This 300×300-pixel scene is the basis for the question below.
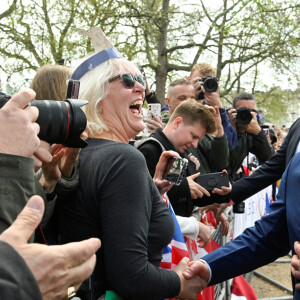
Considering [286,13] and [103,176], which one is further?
[286,13]

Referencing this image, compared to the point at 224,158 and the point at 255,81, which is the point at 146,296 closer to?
the point at 224,158

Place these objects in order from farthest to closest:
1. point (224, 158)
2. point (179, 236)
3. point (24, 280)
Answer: point (224, 158), point (179, 236), point (24, 280)

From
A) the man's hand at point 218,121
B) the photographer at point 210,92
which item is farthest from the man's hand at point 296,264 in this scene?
the photographer at point 210,92

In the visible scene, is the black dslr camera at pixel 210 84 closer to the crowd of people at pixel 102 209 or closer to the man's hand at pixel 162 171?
the crowd of people at pixel 102 209

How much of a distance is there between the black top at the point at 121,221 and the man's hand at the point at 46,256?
50 cm

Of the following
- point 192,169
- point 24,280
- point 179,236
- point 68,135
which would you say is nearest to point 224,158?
point 192,169

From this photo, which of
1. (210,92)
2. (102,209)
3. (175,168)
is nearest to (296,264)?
(175,168)

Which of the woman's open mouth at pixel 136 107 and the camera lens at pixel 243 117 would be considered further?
the camera lens at pixel 243 117

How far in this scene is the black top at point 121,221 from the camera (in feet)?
4.81

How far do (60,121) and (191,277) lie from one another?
3.48 ft

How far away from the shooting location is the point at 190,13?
39.6ft

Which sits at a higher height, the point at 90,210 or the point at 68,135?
the point at 68,135

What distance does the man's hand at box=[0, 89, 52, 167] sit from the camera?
1128 millimetres

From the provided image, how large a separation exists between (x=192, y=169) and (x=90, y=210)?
175cm
